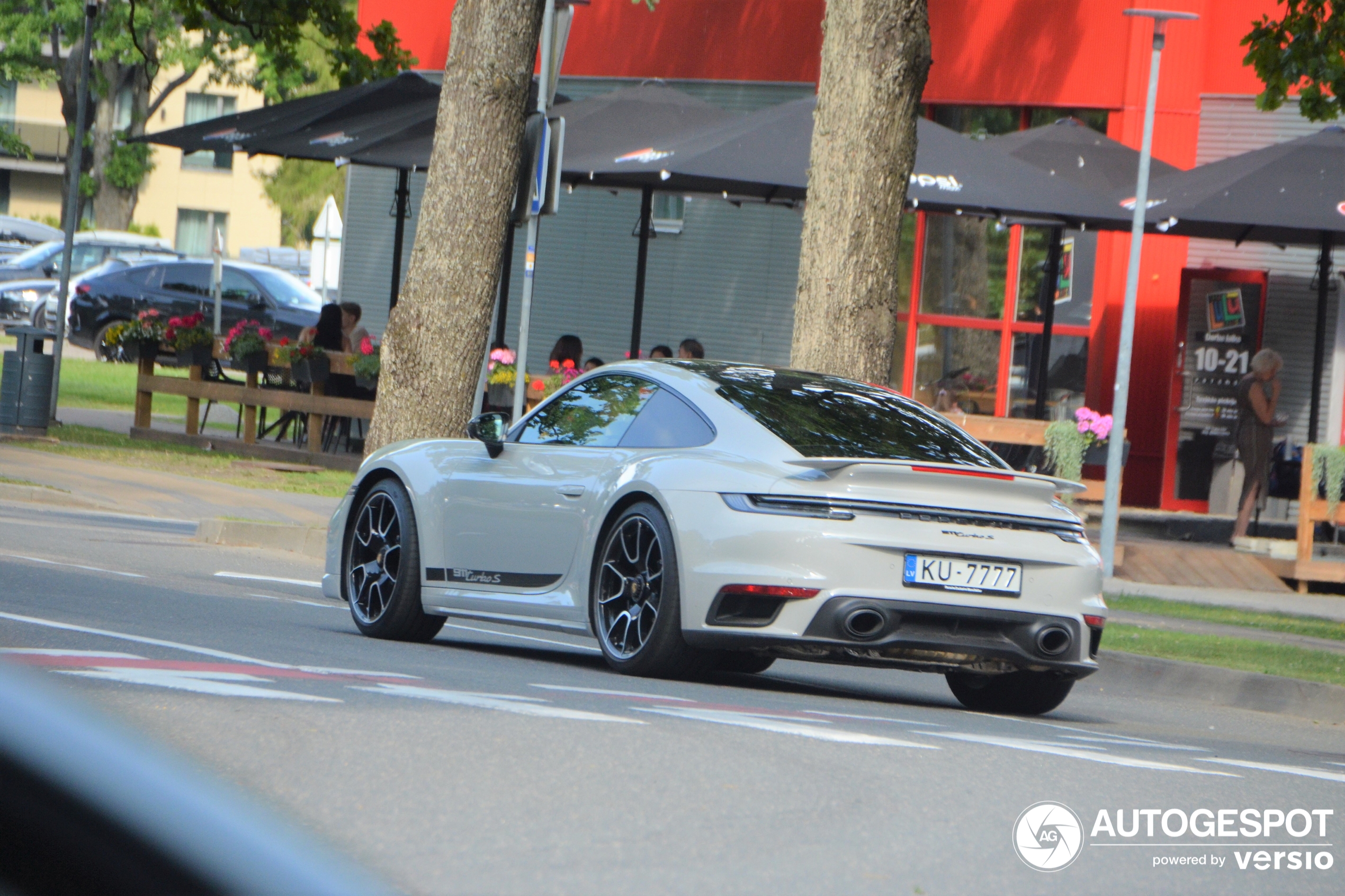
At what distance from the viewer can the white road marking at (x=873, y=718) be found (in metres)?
7.05

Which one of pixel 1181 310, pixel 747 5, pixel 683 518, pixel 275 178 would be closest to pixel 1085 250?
pixel 1181 310

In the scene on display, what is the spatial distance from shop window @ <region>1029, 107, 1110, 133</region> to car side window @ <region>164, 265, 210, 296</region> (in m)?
19.9

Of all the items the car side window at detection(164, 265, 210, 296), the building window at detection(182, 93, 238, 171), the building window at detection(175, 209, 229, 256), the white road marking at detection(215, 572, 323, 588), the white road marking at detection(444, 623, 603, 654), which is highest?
the building window at detection(182, 93, 238, 171)

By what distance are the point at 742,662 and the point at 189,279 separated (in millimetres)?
30814

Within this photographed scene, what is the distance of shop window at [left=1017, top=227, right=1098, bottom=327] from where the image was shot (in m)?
21.4

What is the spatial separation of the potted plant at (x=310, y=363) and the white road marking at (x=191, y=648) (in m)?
12.0

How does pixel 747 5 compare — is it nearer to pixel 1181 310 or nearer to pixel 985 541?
pixel 1181 310

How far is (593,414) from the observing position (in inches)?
334

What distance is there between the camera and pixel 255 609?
9.90m

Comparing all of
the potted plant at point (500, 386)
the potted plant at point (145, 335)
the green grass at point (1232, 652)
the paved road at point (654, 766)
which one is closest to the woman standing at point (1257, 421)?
the green grass at point (1232, 652)

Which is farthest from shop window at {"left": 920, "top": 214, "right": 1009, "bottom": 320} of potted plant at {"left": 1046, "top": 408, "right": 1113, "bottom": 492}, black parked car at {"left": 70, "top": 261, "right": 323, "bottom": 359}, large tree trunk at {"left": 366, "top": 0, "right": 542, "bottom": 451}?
black parked car at {"left": 70, "top": 261, "right": 323, "bottom": 359}

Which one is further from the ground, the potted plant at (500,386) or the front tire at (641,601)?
the potted plant at (500,386)

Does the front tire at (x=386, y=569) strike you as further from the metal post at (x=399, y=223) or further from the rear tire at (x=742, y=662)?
the metal post at (x=399, y=223)

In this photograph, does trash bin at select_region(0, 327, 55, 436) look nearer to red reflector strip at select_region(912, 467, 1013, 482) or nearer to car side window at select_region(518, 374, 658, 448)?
car side window at select_region(518, 374, 658, 448)
